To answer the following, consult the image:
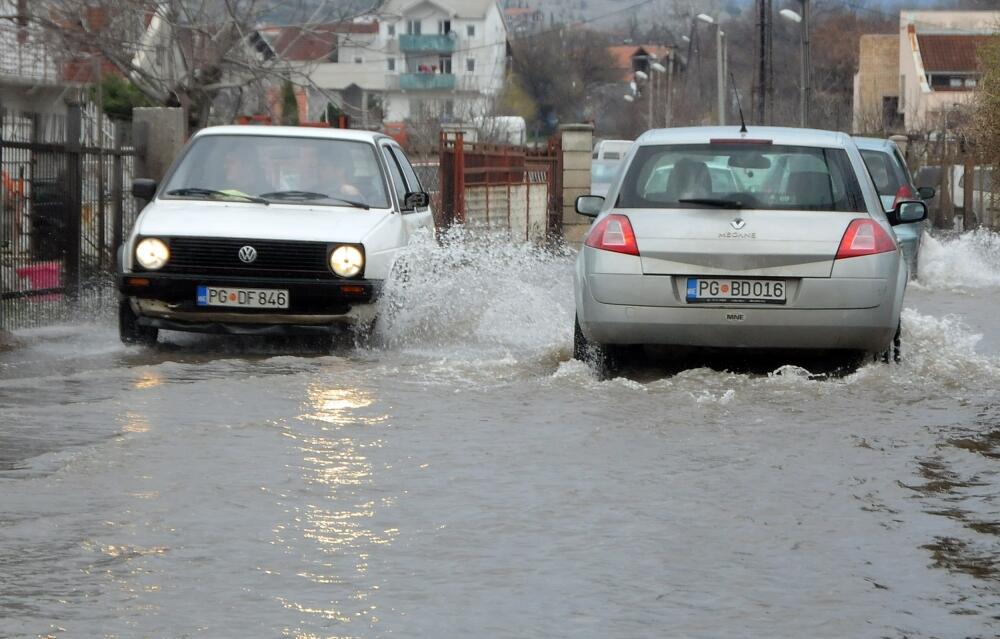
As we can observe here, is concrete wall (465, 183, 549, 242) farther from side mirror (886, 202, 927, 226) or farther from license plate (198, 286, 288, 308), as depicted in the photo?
side mirror (886, 202, 927, 226)

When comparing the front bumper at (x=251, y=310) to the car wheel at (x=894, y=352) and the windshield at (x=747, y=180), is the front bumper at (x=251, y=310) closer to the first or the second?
the windshield at (x=747, y=180)

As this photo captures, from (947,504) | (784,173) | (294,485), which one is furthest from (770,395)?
(294,485)

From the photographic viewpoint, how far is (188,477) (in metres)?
6.94

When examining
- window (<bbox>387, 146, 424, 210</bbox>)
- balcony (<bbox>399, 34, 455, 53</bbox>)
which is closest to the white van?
window (<bbox>387, 146, 424, 210</bbox>)

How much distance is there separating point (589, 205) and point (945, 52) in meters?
76.5

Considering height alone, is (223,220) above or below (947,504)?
above

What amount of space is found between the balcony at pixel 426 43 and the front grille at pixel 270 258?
11488 cm

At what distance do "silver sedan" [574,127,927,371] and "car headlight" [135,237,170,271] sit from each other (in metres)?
2.91

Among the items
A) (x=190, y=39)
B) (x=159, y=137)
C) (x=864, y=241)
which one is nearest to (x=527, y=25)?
(x=190, y=39)

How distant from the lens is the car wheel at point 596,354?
32.9 feet

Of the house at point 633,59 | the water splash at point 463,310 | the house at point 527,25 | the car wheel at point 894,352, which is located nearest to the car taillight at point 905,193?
the water splash at point 463,310

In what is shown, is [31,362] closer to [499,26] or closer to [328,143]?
[328,143]

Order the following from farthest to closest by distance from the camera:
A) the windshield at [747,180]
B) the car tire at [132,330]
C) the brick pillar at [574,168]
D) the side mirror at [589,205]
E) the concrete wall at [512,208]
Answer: the brick pillar at [574,168] < the concrete wall at [512,208] < the car tire at [132,330] < the side mirror at [589,205] < the windshield at [747,180]

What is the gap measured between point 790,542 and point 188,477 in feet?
7.81
